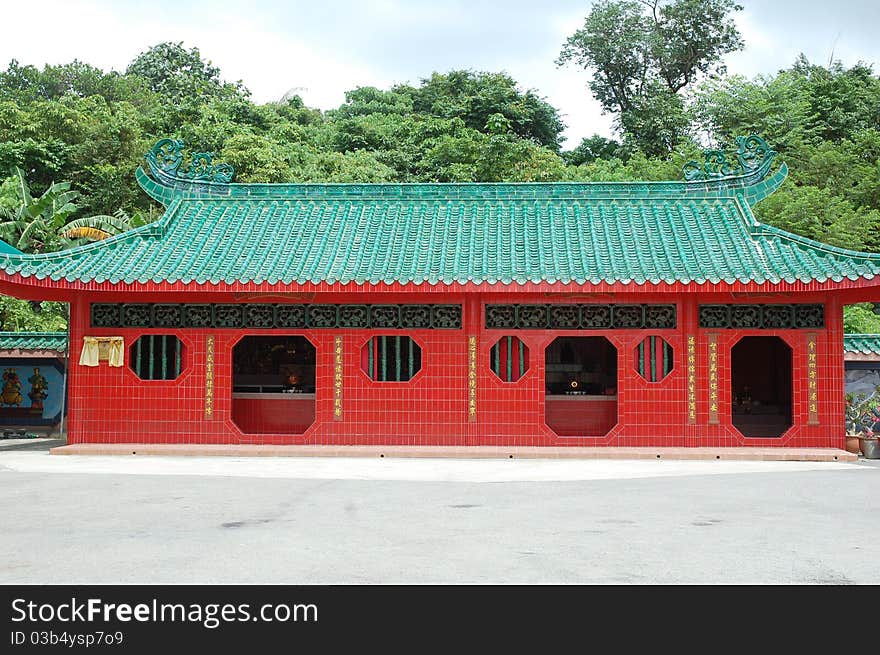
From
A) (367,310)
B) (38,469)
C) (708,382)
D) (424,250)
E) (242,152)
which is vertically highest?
(242,152)

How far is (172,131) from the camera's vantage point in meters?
31.6

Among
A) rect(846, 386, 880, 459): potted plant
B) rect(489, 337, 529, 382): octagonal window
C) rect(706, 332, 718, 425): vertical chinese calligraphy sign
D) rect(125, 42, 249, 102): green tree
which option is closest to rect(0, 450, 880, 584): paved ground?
rect(706, 332, 718, 425): vertical chinese calligraphy sign

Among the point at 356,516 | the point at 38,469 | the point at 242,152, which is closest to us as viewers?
the point at 356,516

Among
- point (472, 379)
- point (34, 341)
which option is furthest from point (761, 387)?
point (34, 341)

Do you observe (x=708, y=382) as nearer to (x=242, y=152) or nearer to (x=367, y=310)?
(x=367, y=310)

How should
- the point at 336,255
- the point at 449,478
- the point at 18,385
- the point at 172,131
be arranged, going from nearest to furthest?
the point at 449,478, the point at 336,255, the point at 18,385, the point at 172,131

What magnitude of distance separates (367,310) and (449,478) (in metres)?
3.94

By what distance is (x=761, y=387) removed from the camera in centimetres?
1880

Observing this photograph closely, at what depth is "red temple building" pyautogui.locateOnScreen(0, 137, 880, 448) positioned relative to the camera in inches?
533

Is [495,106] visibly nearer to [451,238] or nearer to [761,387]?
[761,387]

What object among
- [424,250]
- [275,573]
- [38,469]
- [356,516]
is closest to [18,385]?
[38,469]

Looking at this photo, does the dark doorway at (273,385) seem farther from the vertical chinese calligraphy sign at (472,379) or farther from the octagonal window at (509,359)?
the octagonal window at (509,359)

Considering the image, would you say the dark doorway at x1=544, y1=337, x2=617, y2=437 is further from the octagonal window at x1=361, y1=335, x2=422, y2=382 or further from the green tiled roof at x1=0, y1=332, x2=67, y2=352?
the green tiled roof at x1=0, y1=332, x2=67, y2=352

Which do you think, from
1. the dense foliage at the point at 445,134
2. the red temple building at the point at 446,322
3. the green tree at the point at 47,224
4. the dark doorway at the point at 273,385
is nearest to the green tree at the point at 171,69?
the dense foliage at the point at 445,134
